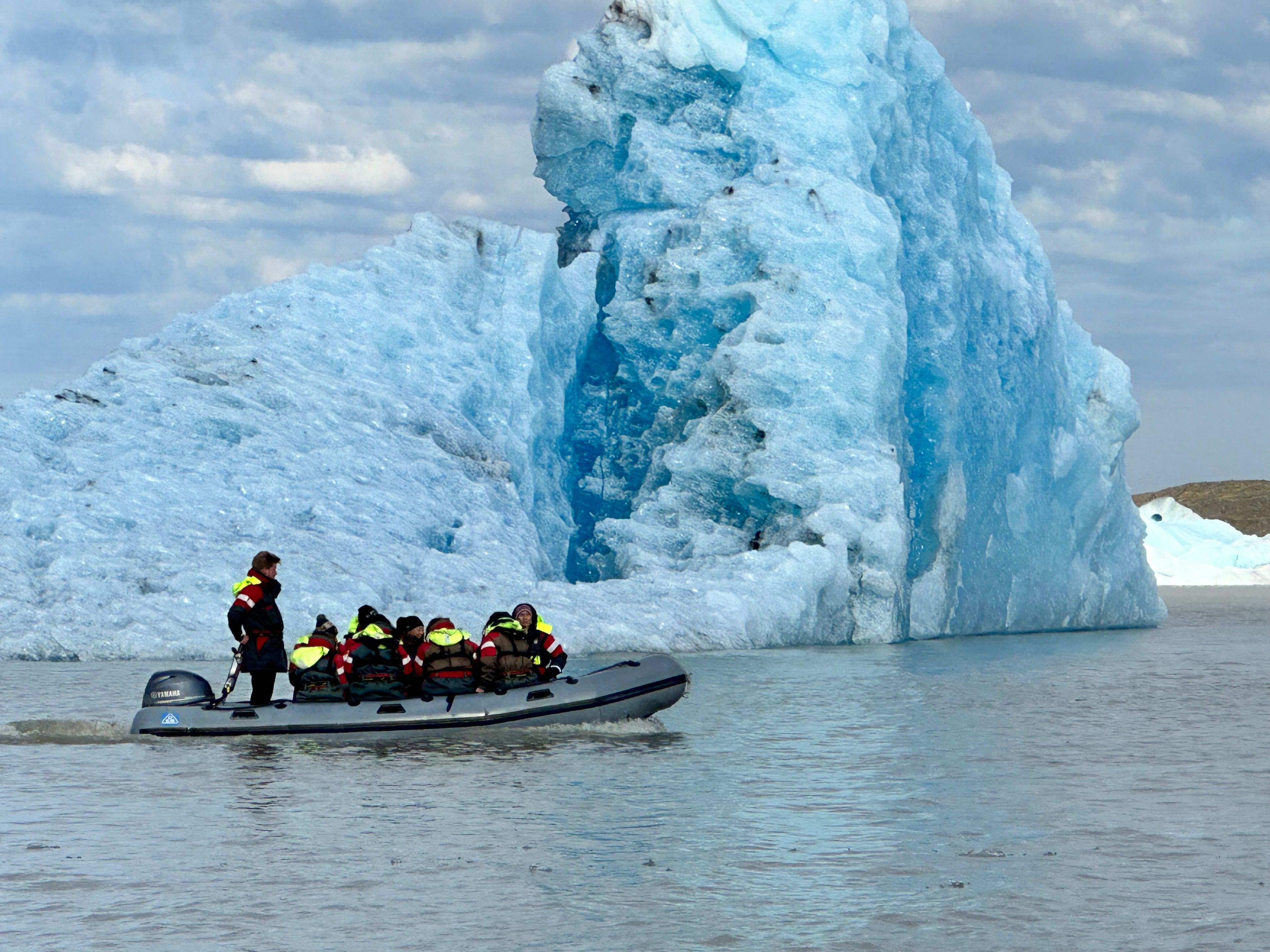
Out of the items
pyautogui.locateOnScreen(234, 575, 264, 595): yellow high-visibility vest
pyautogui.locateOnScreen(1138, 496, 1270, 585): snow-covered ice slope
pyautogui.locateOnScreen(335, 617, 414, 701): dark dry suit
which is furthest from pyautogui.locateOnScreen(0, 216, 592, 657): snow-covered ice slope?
pyautogui.locateOnScreen(1138, 496, 1270, 585): snow-covered ice slope

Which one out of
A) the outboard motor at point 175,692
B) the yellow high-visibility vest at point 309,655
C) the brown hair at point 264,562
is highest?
the brown hair at point 264,562

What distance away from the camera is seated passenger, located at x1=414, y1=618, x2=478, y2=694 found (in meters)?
13.6

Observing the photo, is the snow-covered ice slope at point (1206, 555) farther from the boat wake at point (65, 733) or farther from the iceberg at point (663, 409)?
the boat wake at point (65, 733)

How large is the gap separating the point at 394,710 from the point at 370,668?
1.69ft

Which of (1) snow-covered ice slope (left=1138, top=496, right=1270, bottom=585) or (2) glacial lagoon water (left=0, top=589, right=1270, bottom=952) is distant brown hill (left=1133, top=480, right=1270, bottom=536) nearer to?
(1) snow-covered ice slope (left=1138, top=496, right=1270, bottom=585)

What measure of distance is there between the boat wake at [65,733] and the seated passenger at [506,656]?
287 centimetres

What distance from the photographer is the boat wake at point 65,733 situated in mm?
13289

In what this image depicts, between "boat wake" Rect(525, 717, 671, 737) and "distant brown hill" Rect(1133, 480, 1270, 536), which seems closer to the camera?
"boat wake" Rect(525, 717, 671, 737)

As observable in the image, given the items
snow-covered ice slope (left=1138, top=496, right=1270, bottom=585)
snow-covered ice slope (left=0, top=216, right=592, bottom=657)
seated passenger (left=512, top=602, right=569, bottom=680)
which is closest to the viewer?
seated passenger (left=512, top=602, right=569, bottom=680)

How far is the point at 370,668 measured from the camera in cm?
1352

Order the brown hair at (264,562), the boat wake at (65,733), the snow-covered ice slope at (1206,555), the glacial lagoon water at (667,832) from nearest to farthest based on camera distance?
1. the glacial lagoon water at (667,832)
2. the brown hair at (264,562)
3. the boat wake at (65,733)
4. the snow-covered ice slope at (1206,555)

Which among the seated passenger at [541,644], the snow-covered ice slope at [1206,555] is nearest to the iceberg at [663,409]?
the seated passenger at [541,644]

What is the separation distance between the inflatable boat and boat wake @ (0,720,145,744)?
0.68 feet

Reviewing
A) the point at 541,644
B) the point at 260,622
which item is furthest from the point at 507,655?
the point at 260,622
